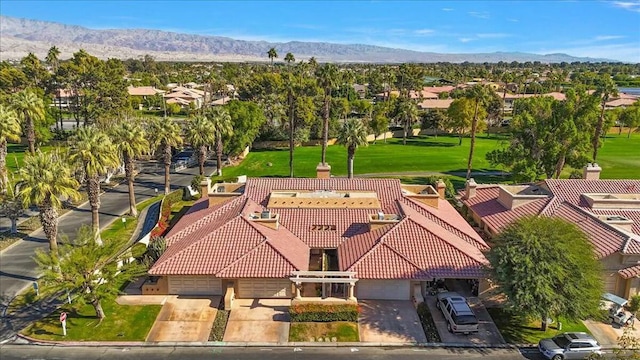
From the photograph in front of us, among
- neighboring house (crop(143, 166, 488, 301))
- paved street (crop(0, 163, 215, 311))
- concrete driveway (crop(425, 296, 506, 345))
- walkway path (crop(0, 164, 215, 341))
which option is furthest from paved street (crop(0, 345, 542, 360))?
paved street (crop(0, 163, 215, 311))

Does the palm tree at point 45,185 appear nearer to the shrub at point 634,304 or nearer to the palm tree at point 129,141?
the palm tree at point 129,141

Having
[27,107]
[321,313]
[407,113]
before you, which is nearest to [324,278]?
[321,313]

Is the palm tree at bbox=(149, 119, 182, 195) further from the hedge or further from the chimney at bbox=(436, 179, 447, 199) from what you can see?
the hedge

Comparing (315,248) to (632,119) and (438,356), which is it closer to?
(438,356)

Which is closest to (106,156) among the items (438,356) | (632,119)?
(438,356)

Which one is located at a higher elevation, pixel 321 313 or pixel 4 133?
pixel 4 133

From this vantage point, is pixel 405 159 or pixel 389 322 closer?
pixel 389 322

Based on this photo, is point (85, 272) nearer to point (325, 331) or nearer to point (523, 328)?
point (325, 331)
